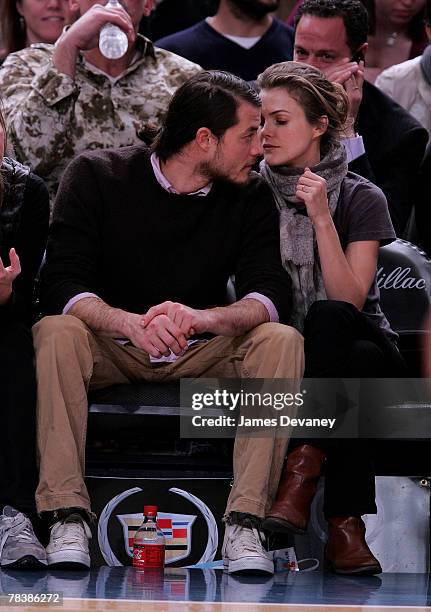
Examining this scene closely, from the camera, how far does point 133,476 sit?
326 centimetres

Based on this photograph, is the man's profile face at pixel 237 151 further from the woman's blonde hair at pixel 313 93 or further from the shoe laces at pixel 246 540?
the shoe laces at pixel 246 540

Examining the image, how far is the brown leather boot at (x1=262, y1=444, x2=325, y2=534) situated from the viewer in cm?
302

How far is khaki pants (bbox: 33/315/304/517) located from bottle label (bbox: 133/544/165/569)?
0.20 m

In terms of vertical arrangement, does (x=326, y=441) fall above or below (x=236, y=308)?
below

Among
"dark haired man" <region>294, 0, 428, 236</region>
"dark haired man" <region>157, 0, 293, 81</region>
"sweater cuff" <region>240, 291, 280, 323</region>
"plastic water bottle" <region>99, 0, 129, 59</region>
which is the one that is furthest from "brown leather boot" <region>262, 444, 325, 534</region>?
"dark haired man" <region>157, 0, 293, 81</region>

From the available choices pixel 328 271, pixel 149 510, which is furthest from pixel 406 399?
pixel 149 510

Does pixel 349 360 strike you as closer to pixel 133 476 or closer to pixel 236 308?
pixel 236 308

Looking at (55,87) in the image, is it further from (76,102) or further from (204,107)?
(204,107)

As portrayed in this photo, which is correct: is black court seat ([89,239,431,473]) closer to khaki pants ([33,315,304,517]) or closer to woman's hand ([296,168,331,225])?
khaki pants ([33,315,304,517])

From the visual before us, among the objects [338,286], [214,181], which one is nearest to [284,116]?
[214,181]

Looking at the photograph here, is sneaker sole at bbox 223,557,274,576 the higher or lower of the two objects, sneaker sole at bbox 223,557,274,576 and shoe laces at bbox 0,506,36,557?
the lower

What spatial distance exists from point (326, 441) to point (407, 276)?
805 mm

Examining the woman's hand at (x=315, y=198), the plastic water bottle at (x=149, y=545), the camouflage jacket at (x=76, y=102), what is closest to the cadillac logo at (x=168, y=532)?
the plastic water bottle at (x=149, y=545)

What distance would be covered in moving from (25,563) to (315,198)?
123 cm
